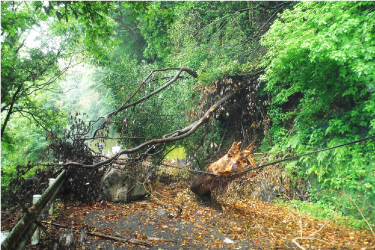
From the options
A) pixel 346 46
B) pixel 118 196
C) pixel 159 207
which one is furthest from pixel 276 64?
pixel 118 196

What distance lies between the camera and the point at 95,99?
2755 centimetres

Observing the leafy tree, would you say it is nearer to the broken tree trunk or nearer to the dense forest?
the dense forest

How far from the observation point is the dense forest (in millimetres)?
4223

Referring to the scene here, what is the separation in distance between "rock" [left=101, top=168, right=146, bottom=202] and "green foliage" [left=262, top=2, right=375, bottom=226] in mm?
4450

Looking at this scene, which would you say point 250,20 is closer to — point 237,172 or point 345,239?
point 237,172

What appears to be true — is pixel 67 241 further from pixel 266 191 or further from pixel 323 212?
pixel 266 191

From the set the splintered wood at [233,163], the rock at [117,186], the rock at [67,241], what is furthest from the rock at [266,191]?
the rock at [67,241]

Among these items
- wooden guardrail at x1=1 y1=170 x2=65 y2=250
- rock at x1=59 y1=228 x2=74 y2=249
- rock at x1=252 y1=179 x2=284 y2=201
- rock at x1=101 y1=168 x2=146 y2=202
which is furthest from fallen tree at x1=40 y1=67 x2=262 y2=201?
wooden guardrail at x1=1 y1=170 x2=65 y2=250

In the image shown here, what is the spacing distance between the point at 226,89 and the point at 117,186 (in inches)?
183

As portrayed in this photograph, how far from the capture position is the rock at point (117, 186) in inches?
244

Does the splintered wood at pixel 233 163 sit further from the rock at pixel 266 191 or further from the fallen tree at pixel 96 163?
the rock at pixel 266 191

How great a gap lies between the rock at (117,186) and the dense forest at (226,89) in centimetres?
66

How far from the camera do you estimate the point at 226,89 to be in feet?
26.9

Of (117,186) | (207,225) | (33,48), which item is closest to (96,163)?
(117,186)
